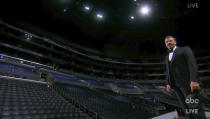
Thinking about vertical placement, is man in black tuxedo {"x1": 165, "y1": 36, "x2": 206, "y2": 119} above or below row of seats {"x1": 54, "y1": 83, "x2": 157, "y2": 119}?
above

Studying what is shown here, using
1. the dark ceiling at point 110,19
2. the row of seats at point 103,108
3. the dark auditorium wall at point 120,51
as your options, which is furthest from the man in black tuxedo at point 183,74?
the dark auditorium wall at point 120,51

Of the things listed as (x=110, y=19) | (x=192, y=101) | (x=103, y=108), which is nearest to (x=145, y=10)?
(x=110, y=19)

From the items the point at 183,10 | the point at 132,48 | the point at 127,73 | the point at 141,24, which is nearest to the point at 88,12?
the point at 141,24

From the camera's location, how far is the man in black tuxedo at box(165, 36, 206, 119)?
1608mm

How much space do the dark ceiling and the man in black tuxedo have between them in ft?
39.2

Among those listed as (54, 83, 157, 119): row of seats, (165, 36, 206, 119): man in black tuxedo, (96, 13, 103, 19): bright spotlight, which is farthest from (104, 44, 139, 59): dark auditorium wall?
(165, 36, 206, 119): man in black tuxedo

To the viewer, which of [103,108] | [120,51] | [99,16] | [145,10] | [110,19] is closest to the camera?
[103,108]

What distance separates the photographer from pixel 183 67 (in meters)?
1.81

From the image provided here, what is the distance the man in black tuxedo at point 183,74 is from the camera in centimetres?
161

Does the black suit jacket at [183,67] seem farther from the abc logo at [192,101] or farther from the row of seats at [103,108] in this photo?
the row of seats at [103,108]

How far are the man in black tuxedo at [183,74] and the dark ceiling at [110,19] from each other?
39.2 ft

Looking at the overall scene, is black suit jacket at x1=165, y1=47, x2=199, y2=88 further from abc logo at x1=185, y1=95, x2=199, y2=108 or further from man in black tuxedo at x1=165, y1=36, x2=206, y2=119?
abc logo at x1=185, y1=95, x2=199, y2=108

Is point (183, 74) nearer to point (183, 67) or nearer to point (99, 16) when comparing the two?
point (183, 67)

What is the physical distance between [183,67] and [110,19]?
16.5m
